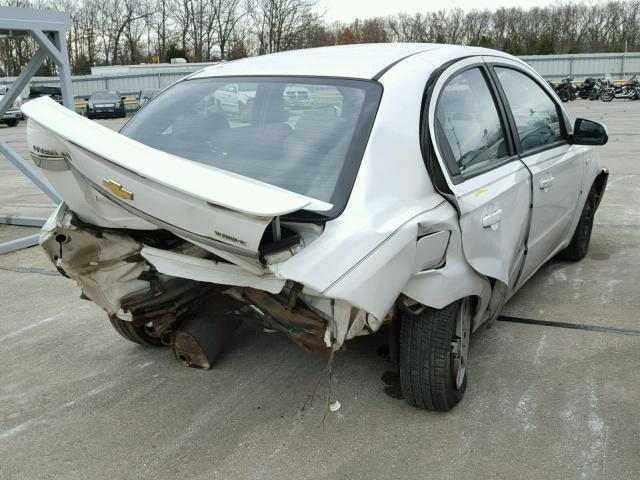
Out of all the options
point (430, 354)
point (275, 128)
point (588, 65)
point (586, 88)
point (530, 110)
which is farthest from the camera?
point (588, 65)

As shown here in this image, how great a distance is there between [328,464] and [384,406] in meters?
0.54

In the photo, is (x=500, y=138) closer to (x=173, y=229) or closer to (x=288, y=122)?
(x=288, y=122)

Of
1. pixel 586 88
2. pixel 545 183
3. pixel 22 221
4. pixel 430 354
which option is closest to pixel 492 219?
pixel 430 354

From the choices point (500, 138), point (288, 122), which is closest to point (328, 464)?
point (288, 122)

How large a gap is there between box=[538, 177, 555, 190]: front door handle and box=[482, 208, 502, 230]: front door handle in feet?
2.32

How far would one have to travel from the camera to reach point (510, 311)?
4457 millimetres

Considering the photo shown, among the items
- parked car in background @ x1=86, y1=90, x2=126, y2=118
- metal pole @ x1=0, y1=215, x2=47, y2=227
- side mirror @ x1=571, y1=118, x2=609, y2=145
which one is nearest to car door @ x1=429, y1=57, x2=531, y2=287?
side mirror @ x1=571, y1=118, x2=609, y2=145

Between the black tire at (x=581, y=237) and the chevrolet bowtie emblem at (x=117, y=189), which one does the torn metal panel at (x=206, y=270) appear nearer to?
the chevrolet bowtie emblem at (x=117, y=189)

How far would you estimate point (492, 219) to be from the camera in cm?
320

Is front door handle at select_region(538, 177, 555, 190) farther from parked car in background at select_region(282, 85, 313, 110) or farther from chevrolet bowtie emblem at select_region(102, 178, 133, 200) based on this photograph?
chevrolet bowtie emblem at select_region(102, 178, 133, 200)

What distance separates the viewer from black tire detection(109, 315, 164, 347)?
382 centimetres

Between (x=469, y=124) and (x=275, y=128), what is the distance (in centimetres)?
100

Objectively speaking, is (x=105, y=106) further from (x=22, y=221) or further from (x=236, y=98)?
(x=236, y=98)

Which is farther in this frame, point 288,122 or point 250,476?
point 288,122
